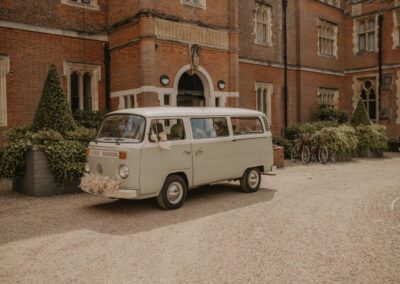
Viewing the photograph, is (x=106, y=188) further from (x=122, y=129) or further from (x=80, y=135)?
(x=80, y=135)

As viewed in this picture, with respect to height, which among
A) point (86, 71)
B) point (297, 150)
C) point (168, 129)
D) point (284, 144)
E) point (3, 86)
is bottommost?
point (297, 150)

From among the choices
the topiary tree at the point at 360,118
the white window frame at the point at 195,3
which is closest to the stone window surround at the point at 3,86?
the white window frame at the point at 195,3

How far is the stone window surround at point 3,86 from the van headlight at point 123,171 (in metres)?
6.20

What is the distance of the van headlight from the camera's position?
700 centimetres

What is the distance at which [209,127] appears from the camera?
8469 mm

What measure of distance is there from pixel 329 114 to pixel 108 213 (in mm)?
16361

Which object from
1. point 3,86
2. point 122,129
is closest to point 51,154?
point 122,129

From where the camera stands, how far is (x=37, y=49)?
1221 cm

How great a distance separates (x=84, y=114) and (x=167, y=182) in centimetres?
609

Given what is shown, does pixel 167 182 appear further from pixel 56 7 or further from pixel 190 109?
pixel 56 7

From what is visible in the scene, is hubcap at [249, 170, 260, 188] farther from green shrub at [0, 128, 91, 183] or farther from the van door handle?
green shrub at [0, 128, 91, 183]

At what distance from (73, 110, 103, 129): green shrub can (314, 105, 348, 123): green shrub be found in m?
12.7

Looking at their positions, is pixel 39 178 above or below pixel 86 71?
below

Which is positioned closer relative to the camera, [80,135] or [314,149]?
[80,135]
